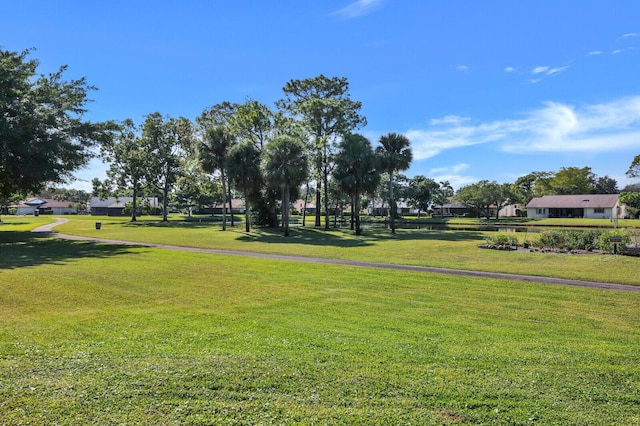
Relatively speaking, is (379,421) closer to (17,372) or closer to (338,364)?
(338,364)

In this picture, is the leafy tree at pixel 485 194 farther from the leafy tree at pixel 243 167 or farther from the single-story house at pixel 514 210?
the leafy tree at pixel 243 167

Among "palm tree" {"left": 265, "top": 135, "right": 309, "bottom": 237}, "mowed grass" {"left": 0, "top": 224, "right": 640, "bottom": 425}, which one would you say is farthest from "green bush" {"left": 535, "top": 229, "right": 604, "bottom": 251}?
"palm tree" {"left": 265, "top": 135, "right": 309, "bottom": 237}

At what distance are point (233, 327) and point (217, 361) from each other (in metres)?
2.07

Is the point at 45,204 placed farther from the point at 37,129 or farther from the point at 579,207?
the point at 579,207

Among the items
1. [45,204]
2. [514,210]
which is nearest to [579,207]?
[514,210]

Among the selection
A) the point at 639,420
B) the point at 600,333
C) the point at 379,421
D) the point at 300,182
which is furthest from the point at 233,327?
the point at 300,182

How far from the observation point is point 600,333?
7.90 meters

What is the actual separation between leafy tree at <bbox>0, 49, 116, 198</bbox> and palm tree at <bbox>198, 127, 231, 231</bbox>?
10.7 meters

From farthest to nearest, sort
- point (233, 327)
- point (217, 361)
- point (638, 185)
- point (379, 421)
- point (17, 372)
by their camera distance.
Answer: point (638, 185), point (233, 327), point (217, 361), point (17, 372), point (379, 421)

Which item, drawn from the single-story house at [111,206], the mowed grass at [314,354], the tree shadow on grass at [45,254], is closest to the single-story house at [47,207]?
the single-story house at [111,206]

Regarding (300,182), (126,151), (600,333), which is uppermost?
(126,151)

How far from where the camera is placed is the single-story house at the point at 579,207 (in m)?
75.2

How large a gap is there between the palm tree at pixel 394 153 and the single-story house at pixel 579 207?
172 feet

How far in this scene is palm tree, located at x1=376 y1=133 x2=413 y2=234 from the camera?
42.1 metres
